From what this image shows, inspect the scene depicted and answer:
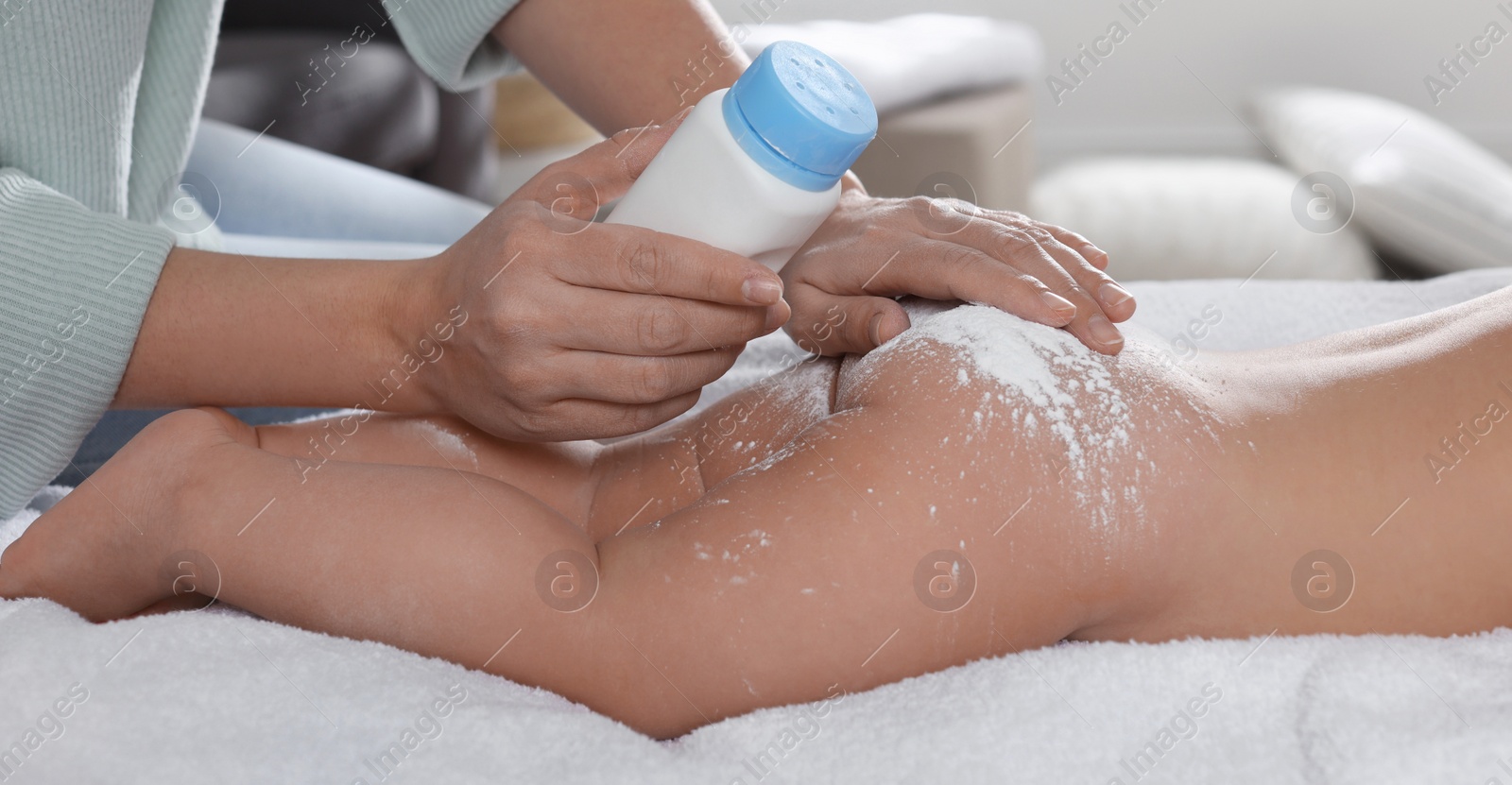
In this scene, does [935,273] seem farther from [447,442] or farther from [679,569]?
[447,442]

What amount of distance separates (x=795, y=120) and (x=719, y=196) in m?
0.07

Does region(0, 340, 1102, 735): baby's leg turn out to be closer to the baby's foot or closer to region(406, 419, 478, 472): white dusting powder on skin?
the baby's foot

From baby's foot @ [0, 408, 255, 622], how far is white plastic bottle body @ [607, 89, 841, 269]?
1.10 ft

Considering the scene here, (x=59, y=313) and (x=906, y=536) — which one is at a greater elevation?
(x=906, y=536)

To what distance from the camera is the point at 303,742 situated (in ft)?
1.71

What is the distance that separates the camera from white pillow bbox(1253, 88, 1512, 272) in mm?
1828

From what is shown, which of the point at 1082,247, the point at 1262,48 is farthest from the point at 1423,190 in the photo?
the point at 1082,247

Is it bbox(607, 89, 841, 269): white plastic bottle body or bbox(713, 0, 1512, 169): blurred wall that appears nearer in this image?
bbox(607, 89, 841, 269): white plastic bottle body

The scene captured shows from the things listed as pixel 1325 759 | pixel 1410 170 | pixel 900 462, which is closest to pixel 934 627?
pixel 900 462

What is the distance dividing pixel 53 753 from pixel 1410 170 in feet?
7.09

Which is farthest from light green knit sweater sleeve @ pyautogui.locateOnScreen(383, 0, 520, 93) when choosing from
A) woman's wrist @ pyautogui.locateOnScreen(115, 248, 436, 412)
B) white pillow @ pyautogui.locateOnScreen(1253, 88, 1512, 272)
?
white pillow @ pyautogui.locateOnScreen(1253, 88, 1512, 272)

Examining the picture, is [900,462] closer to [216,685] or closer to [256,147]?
[216,685]

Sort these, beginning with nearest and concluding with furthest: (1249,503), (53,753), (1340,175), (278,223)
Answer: (53,753), (1249,503), (278,223), (1340,175)

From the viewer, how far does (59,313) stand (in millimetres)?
741
